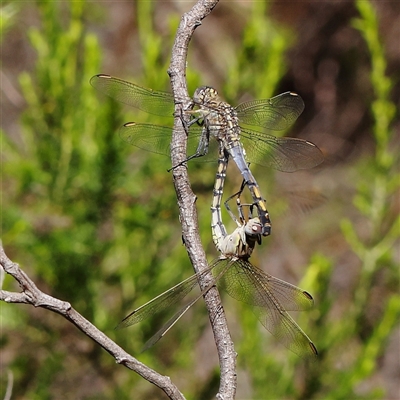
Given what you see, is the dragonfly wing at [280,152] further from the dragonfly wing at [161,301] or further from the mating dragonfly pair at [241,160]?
the dragonfly wing at [161,301]

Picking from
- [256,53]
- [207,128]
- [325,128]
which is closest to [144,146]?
[207,128]

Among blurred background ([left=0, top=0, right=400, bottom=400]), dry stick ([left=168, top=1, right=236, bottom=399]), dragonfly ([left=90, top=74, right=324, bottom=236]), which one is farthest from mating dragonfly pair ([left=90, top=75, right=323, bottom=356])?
blurred background ([left=0, top=0, right=400, bottom=400])

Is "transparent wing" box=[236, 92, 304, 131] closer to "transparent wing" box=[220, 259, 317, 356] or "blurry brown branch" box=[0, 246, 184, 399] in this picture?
"transparent wing" box=[220, 259, 317, 356]

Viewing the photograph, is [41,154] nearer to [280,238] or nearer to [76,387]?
[76,387]

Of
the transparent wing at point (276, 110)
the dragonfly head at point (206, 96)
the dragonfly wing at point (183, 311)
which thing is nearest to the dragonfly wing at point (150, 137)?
the dragonfly head at point (206, 96)

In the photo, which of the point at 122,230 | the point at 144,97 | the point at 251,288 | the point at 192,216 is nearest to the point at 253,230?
the point at 251,288

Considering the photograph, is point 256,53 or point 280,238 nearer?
point 256,53

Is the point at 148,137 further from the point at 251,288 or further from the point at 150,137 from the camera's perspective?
the point at 251,288
